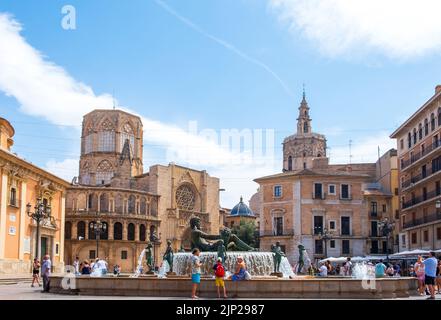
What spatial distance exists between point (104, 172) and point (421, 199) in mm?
40427

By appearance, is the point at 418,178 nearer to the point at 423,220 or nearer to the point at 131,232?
the point at 423,220

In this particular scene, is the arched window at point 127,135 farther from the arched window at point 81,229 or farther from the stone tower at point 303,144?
the stone tower at point 303,144

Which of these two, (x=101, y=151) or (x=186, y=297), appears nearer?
(x=186, y=297)

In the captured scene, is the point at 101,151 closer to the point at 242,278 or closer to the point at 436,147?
the point at 436,147

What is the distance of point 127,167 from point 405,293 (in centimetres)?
5572

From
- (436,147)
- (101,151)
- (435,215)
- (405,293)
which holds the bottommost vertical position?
(405,293)

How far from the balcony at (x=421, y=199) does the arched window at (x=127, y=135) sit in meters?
36.8

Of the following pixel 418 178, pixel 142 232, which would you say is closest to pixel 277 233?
pixel 418 178

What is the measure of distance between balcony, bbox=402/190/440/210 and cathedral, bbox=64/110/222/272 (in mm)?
22894

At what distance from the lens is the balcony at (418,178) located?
4366 centimetres

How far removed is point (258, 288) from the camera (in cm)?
1516

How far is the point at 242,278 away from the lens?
51.4ft
